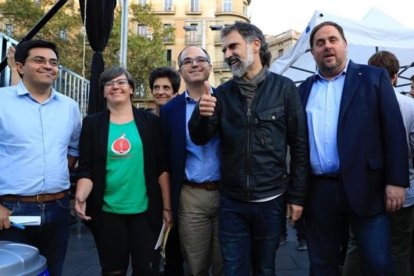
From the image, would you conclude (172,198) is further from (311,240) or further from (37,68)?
(37,68)

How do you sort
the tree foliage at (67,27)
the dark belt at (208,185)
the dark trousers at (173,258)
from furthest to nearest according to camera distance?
the tree foliage at (67,27), the dark trousers at (173,258), the dark belt at (208,185)

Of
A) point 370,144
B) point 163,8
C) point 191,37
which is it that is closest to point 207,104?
point 370,144

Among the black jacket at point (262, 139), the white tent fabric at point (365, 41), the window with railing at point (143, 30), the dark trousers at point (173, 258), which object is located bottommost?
the dark trousers at point (173, 258)

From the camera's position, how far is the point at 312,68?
809 cm

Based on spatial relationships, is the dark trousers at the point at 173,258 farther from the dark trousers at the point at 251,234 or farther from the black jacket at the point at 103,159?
the dark trousers at the point at 251,234

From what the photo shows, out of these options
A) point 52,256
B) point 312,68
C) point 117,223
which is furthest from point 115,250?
Result: point 312,68

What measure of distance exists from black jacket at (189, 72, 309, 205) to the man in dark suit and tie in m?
0.14

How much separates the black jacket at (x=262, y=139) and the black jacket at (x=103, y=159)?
37 cm

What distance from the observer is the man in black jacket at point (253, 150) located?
100 inches

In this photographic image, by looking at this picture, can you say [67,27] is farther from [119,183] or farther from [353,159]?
[353,159]

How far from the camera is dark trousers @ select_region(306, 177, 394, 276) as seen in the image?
2568 millimetres

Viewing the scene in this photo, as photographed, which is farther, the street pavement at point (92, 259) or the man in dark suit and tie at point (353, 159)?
the street pavement at point (92, 259)

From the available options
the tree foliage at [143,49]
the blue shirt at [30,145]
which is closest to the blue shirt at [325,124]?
the blue shirt at [30,145]

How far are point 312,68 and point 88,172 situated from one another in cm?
612
